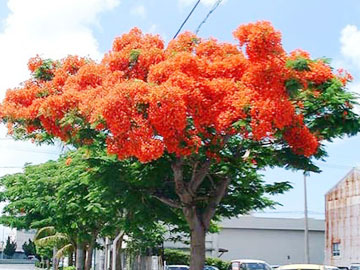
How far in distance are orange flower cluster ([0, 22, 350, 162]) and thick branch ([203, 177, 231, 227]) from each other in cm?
186

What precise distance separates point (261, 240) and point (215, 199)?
34796 millimetres

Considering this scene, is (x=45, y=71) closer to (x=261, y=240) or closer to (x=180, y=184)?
(x=180, y=184)

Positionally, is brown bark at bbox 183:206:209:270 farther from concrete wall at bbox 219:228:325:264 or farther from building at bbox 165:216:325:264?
concrete wall at bbox 219:228:325:264

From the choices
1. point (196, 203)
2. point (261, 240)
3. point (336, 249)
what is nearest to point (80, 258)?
point (196, 203)

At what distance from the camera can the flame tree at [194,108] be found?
12453 millimetres

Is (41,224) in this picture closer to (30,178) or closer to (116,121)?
(30,178)

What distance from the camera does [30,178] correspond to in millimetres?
29859

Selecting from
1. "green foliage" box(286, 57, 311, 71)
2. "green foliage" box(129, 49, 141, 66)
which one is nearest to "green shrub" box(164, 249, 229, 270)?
"green foliage" box(129, 49, 141, 66)

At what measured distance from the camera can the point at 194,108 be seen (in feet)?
42.1

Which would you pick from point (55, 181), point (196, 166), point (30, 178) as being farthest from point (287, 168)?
point (30, 178)

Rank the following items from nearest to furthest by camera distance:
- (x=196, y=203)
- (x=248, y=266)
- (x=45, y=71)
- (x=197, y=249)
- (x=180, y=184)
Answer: (x=180, y=184) → (x=197, y=249) → (x=196, y=203) → (x=45, y=71) → (x=248, y=266)

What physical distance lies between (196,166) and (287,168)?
220 centimetres

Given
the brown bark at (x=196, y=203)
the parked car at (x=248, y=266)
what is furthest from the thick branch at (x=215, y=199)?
the parked car at (x=248, y=266)

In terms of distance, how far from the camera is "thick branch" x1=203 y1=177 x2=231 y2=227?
15.5 meters
